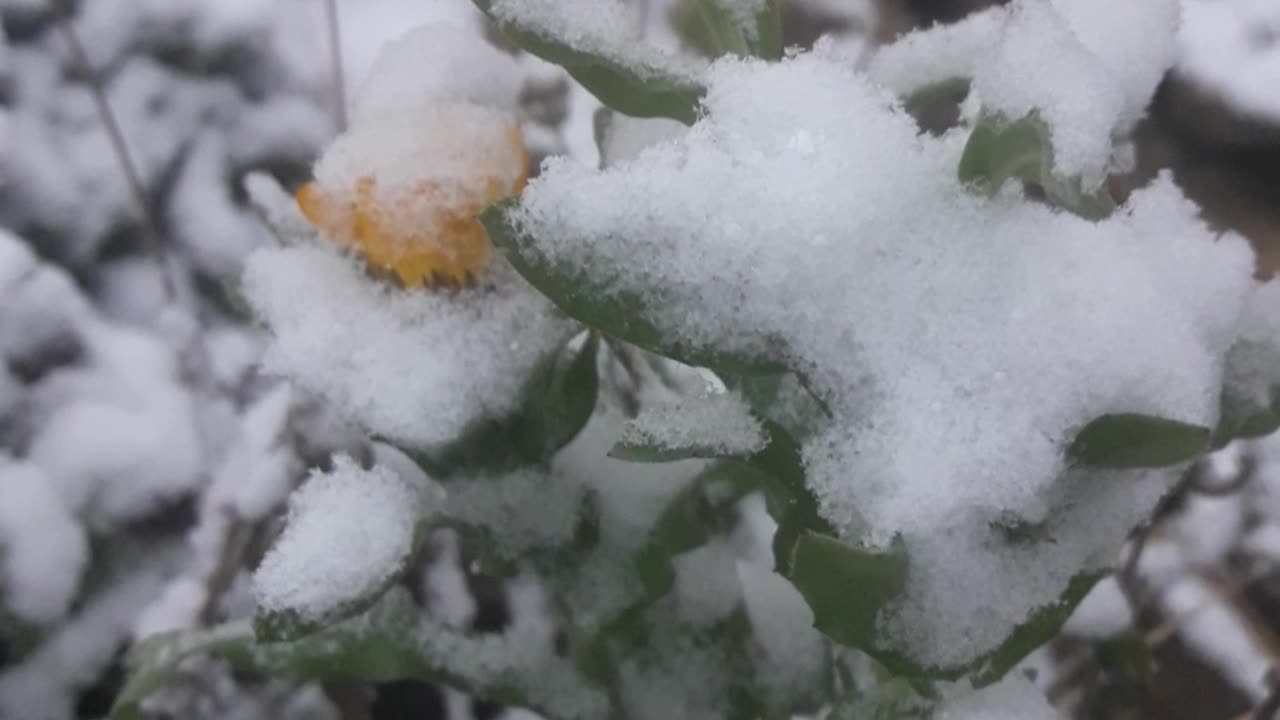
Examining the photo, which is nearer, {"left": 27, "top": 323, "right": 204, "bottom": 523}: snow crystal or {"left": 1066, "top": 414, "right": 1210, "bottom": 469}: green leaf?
{"left": 1066, "top": 414, "right": 1210, "bottom": 469}: green leaf

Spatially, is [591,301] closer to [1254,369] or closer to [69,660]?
[1254,369]

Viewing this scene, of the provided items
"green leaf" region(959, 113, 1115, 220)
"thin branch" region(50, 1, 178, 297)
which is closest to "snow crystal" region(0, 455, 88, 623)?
"thin branch" region(50, 1, 178, 297)

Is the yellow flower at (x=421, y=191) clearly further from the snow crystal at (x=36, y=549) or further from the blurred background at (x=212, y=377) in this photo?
the snow crystal at (x=36, y=549)

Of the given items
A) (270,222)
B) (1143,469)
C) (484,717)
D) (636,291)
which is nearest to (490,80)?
(270,222)

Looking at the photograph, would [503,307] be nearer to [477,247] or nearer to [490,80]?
[477,247]

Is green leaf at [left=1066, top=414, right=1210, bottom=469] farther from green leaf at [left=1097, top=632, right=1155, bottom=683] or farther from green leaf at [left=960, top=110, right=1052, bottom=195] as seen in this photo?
green leaf at [left=1097, top=632, right=1155, bottom=683]

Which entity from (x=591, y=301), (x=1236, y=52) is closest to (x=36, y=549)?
(x=591, y=301)

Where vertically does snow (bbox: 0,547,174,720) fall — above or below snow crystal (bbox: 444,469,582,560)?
below
